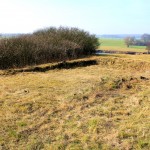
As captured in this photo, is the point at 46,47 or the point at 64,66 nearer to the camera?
the point at 64,66

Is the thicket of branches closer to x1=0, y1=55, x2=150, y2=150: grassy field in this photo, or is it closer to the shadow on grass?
the shadow on grass

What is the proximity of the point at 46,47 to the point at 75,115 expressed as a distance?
1109 centimetres

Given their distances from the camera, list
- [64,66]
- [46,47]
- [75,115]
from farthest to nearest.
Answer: [46,47], [64,66], [75,115]

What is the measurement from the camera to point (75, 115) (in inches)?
246

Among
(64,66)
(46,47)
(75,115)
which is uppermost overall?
(46,47)

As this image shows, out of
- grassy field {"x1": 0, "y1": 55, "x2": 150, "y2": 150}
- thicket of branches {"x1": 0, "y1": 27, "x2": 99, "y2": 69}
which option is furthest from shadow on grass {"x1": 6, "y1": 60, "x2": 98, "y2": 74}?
grassy field {"x1": 0, "y1": 55, "x2": 150, "y2": 150}

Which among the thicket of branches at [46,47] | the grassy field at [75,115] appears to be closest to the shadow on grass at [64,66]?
the thicket of branches at [46,47]

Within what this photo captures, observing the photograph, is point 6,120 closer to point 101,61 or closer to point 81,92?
point 81,92

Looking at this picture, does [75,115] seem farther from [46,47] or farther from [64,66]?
[46,47]

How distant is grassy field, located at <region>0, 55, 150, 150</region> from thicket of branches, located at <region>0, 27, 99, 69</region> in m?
5.30

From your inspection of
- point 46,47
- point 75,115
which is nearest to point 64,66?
point 46,47

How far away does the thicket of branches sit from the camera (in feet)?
49.1

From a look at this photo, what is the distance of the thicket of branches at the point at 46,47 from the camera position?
14977mm

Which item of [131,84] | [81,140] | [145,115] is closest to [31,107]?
[81,140]
